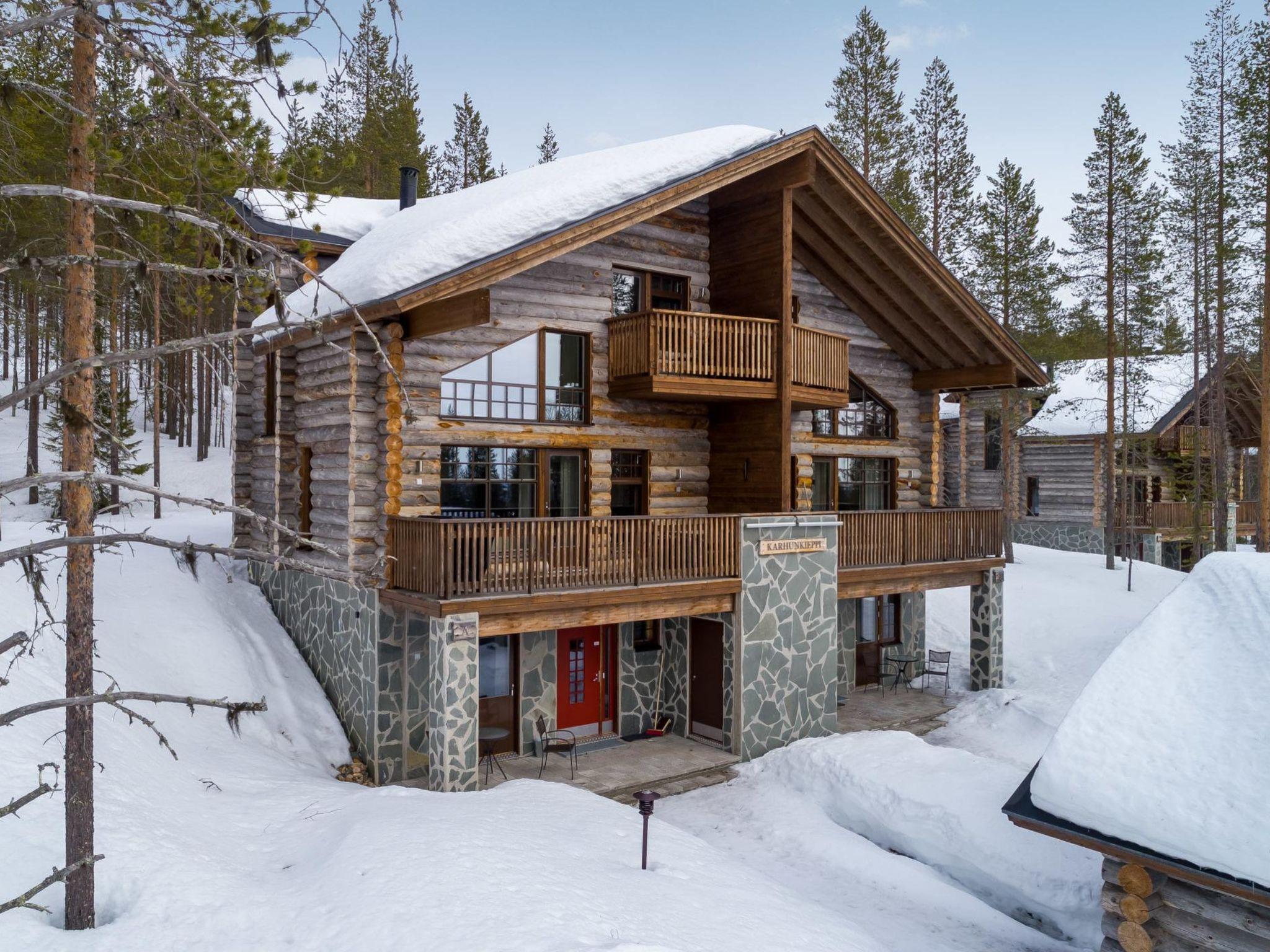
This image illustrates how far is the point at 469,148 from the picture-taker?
39312 mm

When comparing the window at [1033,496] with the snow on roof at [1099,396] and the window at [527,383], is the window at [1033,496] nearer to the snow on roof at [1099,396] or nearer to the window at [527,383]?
the snow on roof at [1099,396]

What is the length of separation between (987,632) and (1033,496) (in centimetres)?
1929

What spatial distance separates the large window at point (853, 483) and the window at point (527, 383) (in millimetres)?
6055

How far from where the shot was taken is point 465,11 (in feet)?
61.7

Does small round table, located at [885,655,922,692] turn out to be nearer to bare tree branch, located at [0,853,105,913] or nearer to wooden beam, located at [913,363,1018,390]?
wooden beam, located at [913,363,1018,390]

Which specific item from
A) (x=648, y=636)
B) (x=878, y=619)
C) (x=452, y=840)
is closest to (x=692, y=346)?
(x=648, y=636)

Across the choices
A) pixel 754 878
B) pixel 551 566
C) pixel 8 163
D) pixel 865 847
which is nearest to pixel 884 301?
pixel 551 566

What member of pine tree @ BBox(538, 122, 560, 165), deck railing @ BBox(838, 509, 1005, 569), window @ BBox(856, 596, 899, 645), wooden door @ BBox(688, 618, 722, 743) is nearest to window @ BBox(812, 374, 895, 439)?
deck railing @ BBox(838, 509, 1005, 569)

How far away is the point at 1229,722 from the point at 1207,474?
32.5 m

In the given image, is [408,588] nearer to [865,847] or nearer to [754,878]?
[754,878]

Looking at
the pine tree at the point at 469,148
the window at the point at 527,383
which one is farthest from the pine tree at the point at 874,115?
the window at the point at 527,383

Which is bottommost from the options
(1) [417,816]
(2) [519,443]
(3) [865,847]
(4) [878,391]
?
(3) [865,847]

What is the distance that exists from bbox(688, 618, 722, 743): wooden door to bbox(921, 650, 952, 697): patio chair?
5.51 m

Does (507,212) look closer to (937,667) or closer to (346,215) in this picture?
(346,215)
